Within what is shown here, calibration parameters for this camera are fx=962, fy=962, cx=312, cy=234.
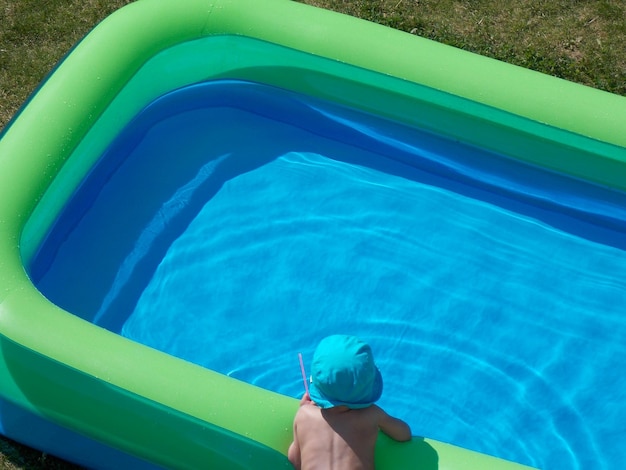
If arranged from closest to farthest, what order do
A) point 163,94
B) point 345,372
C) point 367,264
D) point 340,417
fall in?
1. point 345,372
2. point 340,417
3. point 367,264
4. point 163,94

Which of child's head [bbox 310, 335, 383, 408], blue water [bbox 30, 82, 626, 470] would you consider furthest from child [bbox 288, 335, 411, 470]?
blue water [bbox 30, 82, 626, 470]

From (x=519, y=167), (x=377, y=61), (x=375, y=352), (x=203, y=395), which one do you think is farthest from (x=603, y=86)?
(x=203, y=395)

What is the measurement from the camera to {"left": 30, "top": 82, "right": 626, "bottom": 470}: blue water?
3.55 meters

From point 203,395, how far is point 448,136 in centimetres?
166

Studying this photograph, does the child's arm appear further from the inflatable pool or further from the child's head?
the child's head

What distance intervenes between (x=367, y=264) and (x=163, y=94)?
120 centimetres

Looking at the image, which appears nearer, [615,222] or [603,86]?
[615,222]

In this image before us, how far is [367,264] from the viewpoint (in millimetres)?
3873

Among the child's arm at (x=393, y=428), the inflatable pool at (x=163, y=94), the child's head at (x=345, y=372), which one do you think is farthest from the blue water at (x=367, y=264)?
the child's head at (x=345, y=372)

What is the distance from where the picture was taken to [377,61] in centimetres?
388

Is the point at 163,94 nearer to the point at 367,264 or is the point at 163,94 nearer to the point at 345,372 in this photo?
the point at 367,264

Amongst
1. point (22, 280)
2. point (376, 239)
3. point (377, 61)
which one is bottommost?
point (376, 239)

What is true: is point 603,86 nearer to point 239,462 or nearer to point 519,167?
point 519,167

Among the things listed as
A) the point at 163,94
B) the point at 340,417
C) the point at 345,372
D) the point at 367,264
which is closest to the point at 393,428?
the point at 340,417
